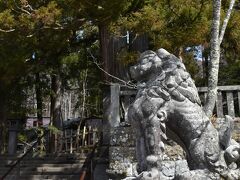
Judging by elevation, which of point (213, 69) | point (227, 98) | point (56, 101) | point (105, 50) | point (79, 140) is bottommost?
point (79, 140)

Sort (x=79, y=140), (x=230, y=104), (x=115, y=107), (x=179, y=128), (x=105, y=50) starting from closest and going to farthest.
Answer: (x=179, y=128) < (x=230, y=104) < (x=115, y=107) < (x=105, y=50) < (x=79, y=140)

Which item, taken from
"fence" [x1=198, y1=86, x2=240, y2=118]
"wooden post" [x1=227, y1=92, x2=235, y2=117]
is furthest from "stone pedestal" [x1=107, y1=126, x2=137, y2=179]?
"wooden post" [x1=227, y1=92, x2=235, y2=117]

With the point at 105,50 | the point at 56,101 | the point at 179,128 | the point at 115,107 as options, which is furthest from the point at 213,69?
the point at 56,101

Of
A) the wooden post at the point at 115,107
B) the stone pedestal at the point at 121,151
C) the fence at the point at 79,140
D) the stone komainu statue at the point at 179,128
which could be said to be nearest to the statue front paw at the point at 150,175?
the stone komainu statue at the point at 179,128

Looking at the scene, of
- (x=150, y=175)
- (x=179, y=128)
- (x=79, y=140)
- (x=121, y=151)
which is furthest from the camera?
(x=79, y=140)

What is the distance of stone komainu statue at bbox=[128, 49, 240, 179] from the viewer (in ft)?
13.1

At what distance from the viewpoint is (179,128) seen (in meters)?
4.17

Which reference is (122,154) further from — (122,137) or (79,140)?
(79,140)

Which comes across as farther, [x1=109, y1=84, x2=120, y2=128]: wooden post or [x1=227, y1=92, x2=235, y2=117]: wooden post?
[x1=109, y1=84, x2=120, y2=128]: wooden post

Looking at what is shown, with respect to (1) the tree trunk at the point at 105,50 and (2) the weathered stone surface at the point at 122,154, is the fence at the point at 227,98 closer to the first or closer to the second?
(2) the weathered stone surface at the point at 122,154

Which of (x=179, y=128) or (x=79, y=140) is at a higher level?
(x=179, y=128)

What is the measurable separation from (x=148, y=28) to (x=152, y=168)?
5127mm

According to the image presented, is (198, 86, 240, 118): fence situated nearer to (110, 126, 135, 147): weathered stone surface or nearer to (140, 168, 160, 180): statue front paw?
(110, 126, 135, 147): weathered stone surface

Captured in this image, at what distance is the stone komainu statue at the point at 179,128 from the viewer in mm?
4004
